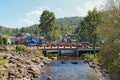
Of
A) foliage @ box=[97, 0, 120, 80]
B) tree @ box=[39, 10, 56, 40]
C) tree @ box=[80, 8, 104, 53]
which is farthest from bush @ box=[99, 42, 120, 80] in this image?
tree @ box=[39, 10, 56, 40]

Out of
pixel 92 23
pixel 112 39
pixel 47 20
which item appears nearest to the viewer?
pixel 112 39

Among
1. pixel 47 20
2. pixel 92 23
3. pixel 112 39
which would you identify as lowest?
pixel 112 39

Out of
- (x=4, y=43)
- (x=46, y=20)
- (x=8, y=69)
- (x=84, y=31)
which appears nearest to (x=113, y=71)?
(x=8, y=69)

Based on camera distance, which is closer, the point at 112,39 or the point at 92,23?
the point at 112,39

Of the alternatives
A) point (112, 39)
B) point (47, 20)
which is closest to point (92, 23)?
point (112, 39)

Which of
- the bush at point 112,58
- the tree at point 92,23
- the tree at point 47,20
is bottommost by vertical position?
the bush at point 112,58

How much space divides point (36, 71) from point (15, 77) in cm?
856

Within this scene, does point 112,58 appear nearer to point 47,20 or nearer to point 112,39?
point 112,39

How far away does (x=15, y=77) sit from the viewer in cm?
4447

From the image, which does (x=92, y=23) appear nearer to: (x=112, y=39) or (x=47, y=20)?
(x=112, y=39)

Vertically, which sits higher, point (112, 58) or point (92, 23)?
point (92, 23)

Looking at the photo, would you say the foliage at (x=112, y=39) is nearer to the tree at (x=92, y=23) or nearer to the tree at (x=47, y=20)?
the tree at (x=92, y=23)

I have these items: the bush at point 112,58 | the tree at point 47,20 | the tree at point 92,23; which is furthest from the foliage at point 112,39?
the tree at point 47,20

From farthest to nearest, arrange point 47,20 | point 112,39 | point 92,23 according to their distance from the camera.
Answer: point 47,20 < point 92,23 < point 112,39
